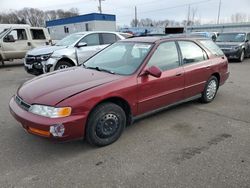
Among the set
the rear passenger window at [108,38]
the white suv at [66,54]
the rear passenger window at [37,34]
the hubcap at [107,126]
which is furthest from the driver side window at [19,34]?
the hubcap at [107,126]

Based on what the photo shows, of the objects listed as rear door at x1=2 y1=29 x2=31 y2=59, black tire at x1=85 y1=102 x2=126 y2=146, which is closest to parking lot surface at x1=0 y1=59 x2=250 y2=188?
black tire at x1=85 y1=102 x2=126 y2=146

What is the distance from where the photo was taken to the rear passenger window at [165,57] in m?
4.01

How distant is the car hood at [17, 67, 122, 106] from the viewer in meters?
3.10

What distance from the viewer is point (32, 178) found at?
9.00 feet

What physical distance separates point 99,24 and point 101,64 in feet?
101

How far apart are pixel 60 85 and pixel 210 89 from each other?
11.3 ft

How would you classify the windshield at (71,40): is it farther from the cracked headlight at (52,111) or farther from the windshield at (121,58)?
the cracked headlight at (52,111)

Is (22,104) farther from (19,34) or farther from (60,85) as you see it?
(19,34)

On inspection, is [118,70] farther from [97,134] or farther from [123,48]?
[97,134]

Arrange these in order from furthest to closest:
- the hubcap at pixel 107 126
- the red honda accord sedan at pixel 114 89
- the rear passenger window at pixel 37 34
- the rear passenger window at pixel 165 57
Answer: the rear passenger window at pixel 37 34
the rear passenger window at pixel 165 57
the hubcap at pixel 107 126
the red honda accord sedan at pixel 114 89

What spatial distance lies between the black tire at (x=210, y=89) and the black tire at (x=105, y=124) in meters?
2.41

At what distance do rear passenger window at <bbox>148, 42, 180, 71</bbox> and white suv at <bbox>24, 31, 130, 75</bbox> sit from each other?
13.9 ft

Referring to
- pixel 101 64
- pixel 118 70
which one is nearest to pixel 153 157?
pixel 118 70

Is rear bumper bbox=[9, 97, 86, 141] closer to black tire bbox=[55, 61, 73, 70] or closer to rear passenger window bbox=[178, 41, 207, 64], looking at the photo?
rear passenger window bbox=[178, 41, 207, 64]
